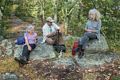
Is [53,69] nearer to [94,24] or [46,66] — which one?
[46,66]

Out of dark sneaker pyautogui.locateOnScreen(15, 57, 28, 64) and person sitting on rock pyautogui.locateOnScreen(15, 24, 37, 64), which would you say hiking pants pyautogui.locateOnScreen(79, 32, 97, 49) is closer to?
person sitting on rock pyautogui.locateOnScreen(15, 24, 37, 64)

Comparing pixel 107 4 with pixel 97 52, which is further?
pixel 107 4

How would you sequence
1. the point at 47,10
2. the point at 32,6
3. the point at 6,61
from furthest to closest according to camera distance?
the point at 32,6, the point at 47,10, the point at 6,61

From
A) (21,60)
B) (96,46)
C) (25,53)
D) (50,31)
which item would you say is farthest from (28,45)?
(96,46)

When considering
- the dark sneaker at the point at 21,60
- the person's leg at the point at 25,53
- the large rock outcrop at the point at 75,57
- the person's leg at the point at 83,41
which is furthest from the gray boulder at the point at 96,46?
the dark sneaker at the point at 21,60

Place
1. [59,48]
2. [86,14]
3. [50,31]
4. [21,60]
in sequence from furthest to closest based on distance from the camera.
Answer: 1. [86,14]
2. [59,48]
3. [50,31]
4. [21,60]

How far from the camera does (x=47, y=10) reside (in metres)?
23.0

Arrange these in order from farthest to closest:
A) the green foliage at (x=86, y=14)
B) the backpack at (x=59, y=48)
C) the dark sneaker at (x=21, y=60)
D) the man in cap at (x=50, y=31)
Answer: the green foliage at (x=86, y=14)
the backpack at (x=59, y=48)
the man in cap at (x=50, y=31)
the dark sneaker at (x=21, y=60)

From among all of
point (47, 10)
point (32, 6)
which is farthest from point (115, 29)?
point (32, 6)

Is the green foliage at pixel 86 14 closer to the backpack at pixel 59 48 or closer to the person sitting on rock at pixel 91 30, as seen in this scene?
the person sitting on rock at pixel 91 30

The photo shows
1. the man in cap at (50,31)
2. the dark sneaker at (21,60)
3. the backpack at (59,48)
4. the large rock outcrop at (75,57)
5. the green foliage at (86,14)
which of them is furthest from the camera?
the green foliage at (86,14)

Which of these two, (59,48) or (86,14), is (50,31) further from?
(86,14)

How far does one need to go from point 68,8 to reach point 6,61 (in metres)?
7.46

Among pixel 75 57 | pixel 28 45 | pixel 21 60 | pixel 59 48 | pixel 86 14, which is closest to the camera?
pixel 21 60
